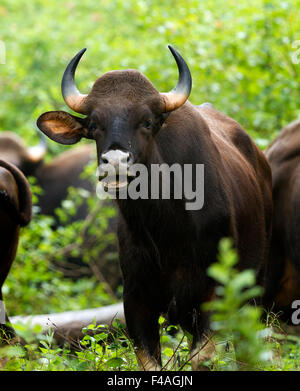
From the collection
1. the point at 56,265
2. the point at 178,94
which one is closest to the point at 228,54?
the point at 56,265

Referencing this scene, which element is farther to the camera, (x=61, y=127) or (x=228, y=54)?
(x=228, y=54)

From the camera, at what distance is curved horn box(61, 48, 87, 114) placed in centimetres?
494

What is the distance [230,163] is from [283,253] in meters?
1.64

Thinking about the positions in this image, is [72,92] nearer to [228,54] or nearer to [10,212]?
[10,212]

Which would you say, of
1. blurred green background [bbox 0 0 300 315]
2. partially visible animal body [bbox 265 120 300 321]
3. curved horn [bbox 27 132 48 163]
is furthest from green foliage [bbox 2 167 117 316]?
partially visible animal body [bbox 265 120 300 321]

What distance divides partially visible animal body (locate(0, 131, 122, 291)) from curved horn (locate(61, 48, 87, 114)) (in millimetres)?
5228

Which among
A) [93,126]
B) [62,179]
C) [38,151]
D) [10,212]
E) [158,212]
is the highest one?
[93,126]

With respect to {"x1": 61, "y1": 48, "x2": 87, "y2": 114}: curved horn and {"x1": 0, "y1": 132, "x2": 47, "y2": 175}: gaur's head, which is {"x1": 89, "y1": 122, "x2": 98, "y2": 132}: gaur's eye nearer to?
{"x1": 61, "y1": 48, "x2": 87, "y2": 114}: curved horn

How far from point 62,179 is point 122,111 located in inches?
299

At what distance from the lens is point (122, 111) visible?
4590 millimetres

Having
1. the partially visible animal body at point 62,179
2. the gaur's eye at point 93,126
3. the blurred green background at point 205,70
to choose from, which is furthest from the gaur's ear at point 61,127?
the partially visible animal body at point 62,179

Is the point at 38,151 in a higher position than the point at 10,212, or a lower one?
lower

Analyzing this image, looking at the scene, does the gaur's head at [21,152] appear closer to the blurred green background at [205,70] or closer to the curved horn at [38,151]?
the curved horn at [38,151]
